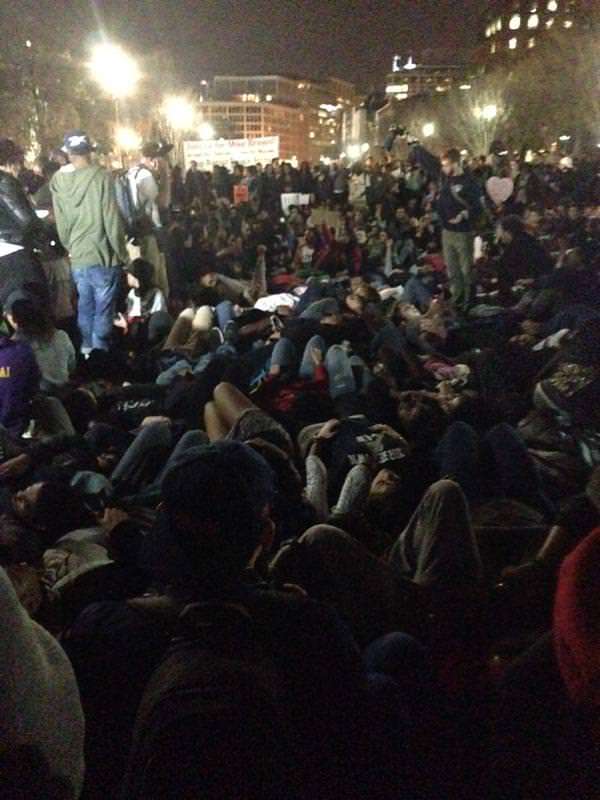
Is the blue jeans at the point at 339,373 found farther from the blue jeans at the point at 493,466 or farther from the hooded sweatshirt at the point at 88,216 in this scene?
the hooded sweatshirt at the point at 88,216

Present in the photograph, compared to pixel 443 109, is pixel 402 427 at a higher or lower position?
lower

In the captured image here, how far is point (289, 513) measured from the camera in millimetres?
3738

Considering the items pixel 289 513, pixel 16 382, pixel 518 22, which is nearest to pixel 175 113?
pixel 16 382

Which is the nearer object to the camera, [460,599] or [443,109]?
[460,599]

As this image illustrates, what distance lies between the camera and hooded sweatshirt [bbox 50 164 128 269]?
21.1 ft

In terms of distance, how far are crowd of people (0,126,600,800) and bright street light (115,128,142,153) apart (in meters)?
20.5

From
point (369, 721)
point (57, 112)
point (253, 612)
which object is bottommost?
point (369, 721)

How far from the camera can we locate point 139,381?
6512 millimetres

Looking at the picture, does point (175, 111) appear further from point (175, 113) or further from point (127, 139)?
point (127, 139)

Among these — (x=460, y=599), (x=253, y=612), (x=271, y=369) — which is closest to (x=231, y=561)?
(x=253, y=612)

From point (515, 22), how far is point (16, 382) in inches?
4548

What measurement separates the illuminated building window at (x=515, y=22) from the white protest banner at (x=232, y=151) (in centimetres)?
10171

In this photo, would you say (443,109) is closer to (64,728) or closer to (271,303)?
(271,303)

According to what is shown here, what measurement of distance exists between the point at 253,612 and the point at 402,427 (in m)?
3.75
